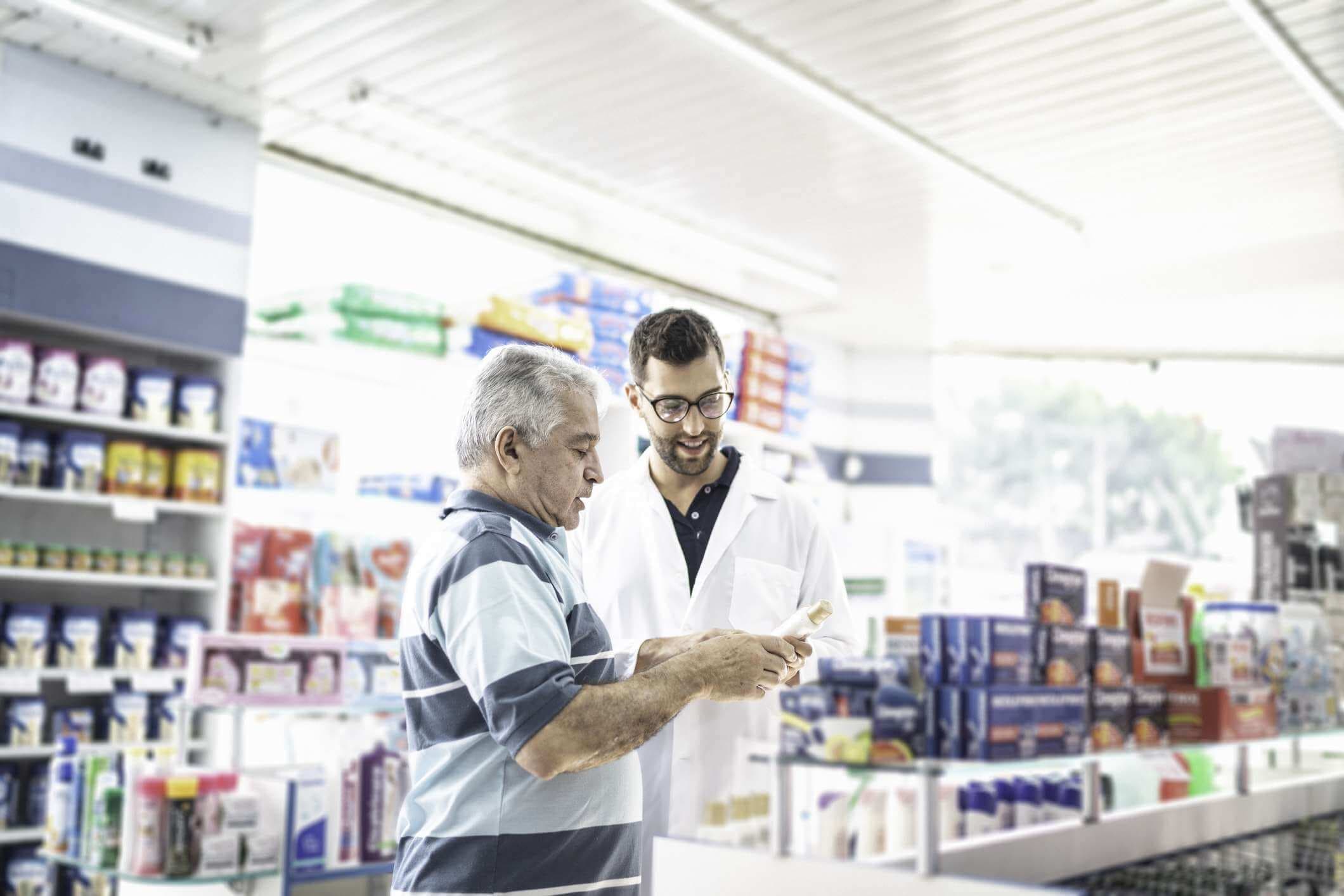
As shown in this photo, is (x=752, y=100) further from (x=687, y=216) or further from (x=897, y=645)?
(x=897, y=645)

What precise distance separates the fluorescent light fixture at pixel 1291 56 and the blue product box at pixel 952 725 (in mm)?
Result: 3603

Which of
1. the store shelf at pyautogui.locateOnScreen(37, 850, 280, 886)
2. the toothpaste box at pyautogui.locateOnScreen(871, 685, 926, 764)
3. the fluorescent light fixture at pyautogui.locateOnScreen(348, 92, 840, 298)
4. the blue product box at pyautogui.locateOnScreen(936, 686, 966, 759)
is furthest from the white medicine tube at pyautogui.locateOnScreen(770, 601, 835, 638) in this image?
the fluorescent light fixture at pyautogui.locateOnScreen(348, 92, 840, 298)

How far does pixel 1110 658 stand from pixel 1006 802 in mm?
422

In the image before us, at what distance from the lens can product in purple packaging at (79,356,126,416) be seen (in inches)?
216

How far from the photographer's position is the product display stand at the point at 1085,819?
203 cm

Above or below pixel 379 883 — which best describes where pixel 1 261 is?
above

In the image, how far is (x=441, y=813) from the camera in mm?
1728

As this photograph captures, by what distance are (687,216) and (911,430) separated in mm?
4150

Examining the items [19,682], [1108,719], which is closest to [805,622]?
[1108,719]

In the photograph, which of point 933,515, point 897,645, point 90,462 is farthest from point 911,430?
point 897,645

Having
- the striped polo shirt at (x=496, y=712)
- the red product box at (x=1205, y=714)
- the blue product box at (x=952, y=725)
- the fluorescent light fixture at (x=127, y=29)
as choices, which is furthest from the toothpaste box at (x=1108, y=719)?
the fluorescent light fixture at (x=127, y=29)

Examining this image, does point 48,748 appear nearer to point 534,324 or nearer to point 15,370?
point 15,370

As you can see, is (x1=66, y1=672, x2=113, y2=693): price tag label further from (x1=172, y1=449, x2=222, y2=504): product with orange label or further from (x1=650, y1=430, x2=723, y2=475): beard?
(x1=650, y1=430, x2=723, y2=475): beard

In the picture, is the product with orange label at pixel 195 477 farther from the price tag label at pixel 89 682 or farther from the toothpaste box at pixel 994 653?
the toothpaste box at pixel 994 653
